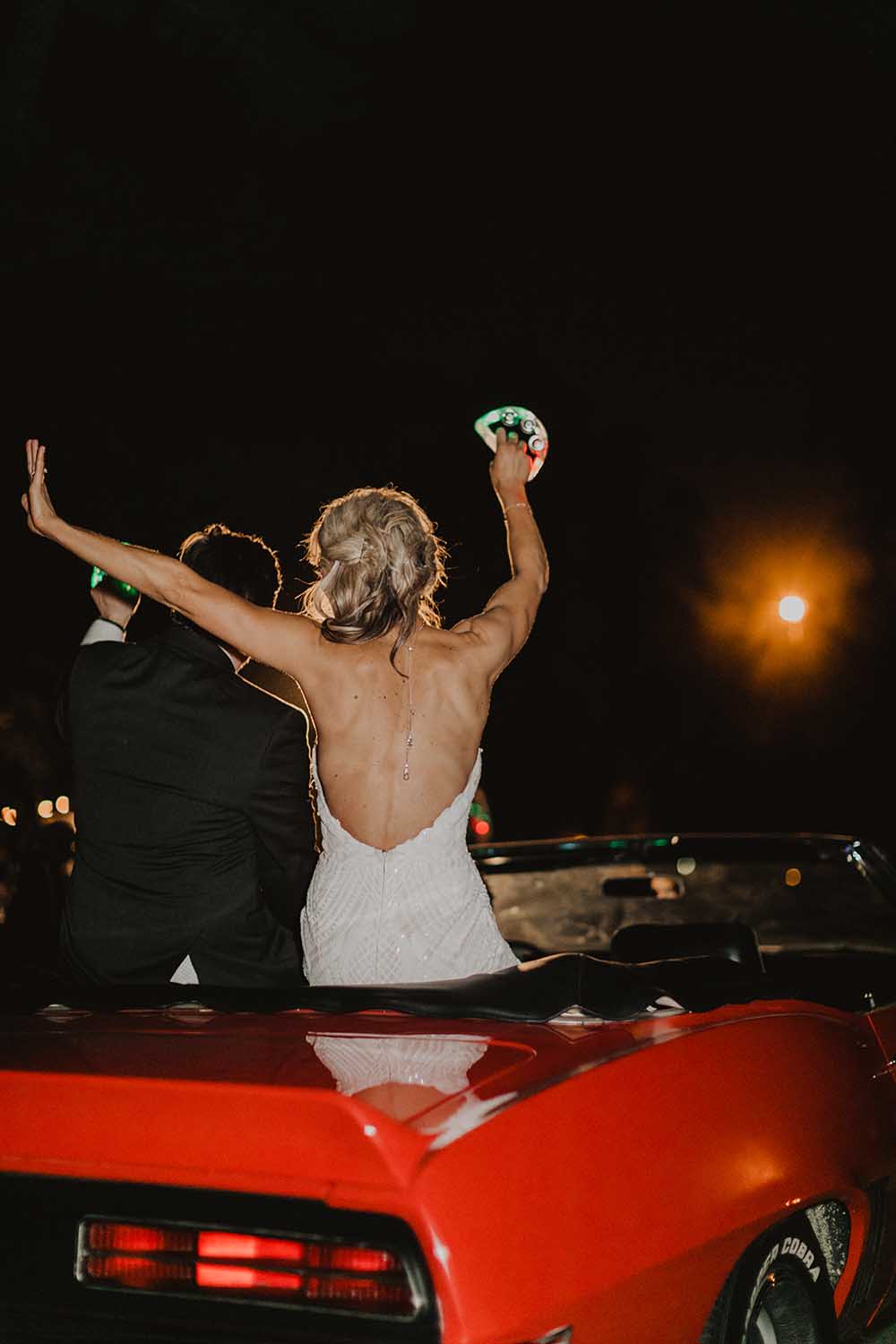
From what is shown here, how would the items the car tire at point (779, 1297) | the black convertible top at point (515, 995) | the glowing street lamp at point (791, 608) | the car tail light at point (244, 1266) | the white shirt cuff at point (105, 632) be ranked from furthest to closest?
the glowing street lamp at point (791, 608) < the white shirt cuff at point (105, 632) < the black convertible top at point (515, 995) < the car tire at point (779, 1297) < the car tail light at point (244, 1266)

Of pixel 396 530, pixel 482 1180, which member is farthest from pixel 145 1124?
pixel 396 530

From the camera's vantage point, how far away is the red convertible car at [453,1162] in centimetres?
159

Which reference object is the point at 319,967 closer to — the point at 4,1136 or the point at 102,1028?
the point at 102,1028

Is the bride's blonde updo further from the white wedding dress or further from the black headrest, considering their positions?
the black headrest

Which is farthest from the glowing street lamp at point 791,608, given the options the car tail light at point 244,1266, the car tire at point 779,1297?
the car tail light at point 244,1266

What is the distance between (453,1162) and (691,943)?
163 centimetres

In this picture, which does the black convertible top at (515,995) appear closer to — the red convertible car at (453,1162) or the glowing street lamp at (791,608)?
the red convertible car at (453,1162)

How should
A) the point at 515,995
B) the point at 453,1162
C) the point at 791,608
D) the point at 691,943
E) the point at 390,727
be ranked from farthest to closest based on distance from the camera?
the point at 791,608 < the point at 691,943 < the point at 390,727 < the point at 515,995 < the point at 453,1162

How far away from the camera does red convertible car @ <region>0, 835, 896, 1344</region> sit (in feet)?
5.23

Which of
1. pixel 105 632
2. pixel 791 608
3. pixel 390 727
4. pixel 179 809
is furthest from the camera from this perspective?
pixel 791 608

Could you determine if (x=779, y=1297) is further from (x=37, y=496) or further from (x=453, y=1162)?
(x=37, y=496)

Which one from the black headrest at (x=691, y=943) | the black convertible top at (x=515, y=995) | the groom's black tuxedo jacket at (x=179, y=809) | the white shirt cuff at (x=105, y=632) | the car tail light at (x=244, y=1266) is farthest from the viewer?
the white shirt cuff at (x=105, y=632)

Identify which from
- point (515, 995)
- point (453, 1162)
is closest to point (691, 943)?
point (515, 995)

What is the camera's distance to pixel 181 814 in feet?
9.80
